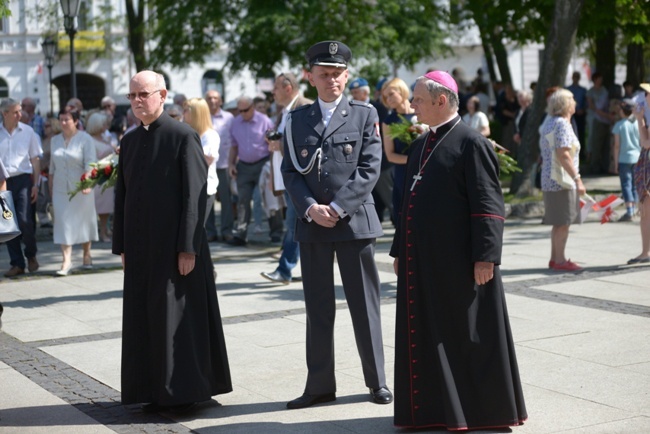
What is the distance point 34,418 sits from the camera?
6566 mm

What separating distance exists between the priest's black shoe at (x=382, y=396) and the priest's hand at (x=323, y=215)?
0.98 meters

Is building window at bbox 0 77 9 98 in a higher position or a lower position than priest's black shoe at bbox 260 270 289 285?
higher

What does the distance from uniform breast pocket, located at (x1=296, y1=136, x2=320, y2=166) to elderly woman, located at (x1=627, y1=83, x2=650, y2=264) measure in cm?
546

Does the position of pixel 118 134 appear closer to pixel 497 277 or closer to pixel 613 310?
pixel 613 310

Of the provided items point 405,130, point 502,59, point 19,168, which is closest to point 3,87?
point 502,59

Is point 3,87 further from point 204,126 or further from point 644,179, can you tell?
point 644,179

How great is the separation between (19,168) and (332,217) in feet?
22.9

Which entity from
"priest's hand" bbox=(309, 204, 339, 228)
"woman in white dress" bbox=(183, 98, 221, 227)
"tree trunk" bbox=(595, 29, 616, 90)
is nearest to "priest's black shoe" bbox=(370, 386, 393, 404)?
"priest's hand" bbox=(309, 204, 339, 228)

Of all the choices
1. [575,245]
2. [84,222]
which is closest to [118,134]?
[84,222]

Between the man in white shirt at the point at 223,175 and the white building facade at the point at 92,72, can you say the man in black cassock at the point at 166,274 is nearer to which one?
the man in white shirt at the point at 223,175

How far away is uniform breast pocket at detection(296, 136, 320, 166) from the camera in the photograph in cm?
667

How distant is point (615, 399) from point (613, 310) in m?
2.84

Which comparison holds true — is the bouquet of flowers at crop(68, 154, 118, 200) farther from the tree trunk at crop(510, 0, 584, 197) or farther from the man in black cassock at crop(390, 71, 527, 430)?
the tree trunk at crop(510, 0, 584, 197)

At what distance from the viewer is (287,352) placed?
8.04 m
